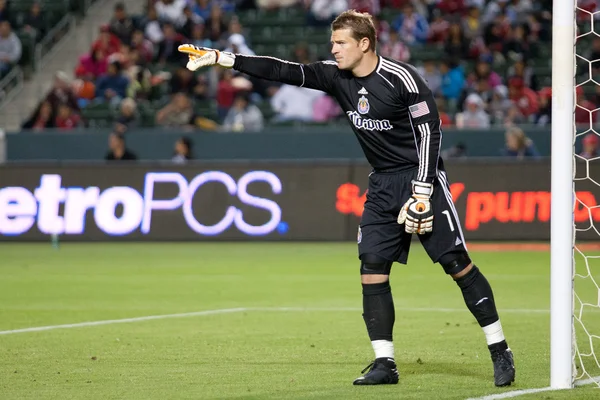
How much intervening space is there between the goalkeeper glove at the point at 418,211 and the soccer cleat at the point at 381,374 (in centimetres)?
77

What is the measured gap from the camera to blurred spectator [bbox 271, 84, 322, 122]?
900 inches

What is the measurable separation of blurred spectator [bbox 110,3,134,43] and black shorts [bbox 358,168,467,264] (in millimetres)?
19168

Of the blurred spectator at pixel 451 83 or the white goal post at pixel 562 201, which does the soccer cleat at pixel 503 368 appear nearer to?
the white goal post at pixel 562 201

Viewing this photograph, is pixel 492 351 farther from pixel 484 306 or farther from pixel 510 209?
pixel 510 209

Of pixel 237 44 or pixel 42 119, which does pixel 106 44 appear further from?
pixel 237 44

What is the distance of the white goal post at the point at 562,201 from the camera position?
6379mm

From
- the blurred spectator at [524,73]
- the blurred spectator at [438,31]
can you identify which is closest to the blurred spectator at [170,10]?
the blurred spectator at [438,31]

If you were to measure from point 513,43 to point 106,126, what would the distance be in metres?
8.30

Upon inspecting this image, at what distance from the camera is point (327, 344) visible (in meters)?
8.55

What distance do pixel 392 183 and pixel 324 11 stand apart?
727 inches

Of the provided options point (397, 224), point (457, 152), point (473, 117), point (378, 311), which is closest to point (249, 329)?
point (378, 311)

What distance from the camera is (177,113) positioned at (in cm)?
2256

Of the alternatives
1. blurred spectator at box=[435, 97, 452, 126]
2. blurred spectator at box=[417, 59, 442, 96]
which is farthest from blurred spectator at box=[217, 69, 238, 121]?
blurred spectator at box=[435, 97, 452, 126]

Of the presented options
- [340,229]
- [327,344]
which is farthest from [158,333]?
[340,229]
